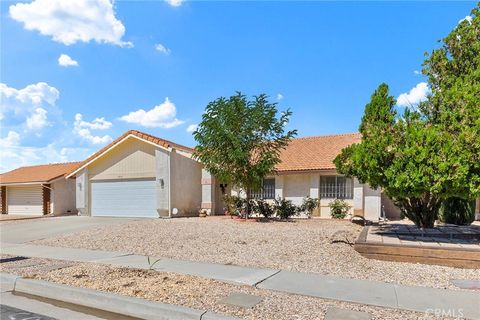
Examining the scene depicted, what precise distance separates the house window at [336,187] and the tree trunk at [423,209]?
805cm

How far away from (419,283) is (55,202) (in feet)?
80.9

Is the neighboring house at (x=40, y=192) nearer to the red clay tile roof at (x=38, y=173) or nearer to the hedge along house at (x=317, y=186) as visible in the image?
the red clay tile roof at (x=38, y=173)

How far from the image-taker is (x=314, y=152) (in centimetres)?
2145

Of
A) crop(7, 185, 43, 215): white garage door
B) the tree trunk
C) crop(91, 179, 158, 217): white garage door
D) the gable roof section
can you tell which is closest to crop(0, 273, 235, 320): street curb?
the tree trunk

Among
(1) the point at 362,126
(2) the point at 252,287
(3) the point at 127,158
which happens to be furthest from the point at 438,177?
(3) the point at 127,158

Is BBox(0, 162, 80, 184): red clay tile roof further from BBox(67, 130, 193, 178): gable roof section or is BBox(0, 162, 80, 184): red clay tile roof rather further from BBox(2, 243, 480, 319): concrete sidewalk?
BBox(2, 243, 480, 319): concrete sidewalk

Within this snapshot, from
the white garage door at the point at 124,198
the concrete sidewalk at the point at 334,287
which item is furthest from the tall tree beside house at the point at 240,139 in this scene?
the concrete sidewalk at the point at 334,287

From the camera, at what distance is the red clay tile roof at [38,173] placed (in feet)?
85.3

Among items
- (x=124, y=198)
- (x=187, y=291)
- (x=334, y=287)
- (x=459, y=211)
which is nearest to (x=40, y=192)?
(x=124, y=198)

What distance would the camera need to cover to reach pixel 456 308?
16.9 feet

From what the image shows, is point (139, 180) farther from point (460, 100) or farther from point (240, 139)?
point (460, 100)

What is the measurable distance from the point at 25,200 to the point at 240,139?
1953 cm

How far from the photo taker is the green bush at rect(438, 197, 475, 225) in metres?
15.4

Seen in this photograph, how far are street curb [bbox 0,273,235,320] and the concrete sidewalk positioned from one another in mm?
1600
